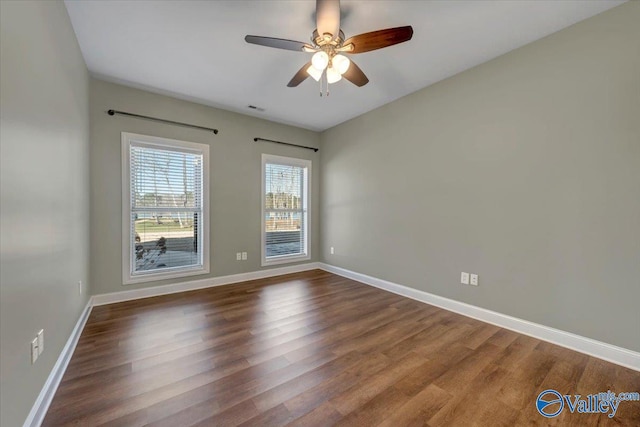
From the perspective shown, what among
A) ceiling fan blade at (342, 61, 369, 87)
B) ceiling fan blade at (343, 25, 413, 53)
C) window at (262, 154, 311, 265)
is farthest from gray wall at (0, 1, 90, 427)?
window at (262, 154, 311, 265)

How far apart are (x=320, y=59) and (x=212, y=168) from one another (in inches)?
98.5

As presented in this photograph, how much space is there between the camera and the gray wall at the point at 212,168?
3.00m

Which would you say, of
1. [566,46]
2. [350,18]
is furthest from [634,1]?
[350,18]

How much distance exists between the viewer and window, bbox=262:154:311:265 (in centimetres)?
437

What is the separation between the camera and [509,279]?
8.21 feet

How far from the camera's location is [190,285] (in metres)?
3.60

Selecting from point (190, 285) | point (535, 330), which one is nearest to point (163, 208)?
point (190, 285)

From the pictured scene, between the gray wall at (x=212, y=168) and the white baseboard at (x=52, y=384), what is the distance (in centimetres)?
111

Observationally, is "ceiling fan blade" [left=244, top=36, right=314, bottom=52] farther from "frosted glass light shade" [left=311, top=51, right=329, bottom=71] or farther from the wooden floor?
the wooden floor

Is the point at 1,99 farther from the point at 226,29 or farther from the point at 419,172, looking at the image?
the point at 419,172

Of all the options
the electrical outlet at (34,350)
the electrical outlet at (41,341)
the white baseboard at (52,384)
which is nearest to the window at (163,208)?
the white baseboard at (52,384)

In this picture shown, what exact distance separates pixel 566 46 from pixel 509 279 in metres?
2.11

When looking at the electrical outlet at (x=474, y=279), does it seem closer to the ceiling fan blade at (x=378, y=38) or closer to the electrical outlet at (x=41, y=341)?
the ceiling fan blade at (x=378, y=38)

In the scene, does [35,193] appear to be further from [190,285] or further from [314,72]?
[190,285]
